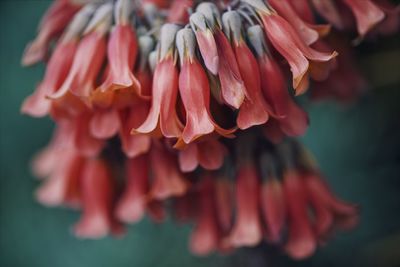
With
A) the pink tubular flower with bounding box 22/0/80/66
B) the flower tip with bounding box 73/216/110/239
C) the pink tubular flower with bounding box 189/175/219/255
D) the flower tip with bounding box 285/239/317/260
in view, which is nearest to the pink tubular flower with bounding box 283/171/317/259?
the flower tip with bounding box 285/239/317/260

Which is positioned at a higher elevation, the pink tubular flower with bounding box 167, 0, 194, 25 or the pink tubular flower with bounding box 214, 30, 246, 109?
the pink tubular flower with bounding box 167, 0, 194, 25

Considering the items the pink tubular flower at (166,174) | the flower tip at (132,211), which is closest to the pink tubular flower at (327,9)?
the pink tubular flower at (166,174)

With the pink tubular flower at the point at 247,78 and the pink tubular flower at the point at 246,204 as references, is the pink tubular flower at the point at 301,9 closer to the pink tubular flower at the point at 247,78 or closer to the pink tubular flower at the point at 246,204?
the pink tubular flower at the point at 247,78

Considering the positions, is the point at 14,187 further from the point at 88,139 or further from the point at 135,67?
the point at 135,67

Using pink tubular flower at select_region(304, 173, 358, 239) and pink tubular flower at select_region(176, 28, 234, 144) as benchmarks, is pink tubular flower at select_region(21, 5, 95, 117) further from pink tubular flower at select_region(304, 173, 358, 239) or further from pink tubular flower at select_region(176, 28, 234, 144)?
pink tubular flower at select_region(304, 173, 358, 239)

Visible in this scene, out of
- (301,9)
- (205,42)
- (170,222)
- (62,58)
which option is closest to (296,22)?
(301,9)

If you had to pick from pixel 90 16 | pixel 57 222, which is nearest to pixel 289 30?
pixel 90 16
